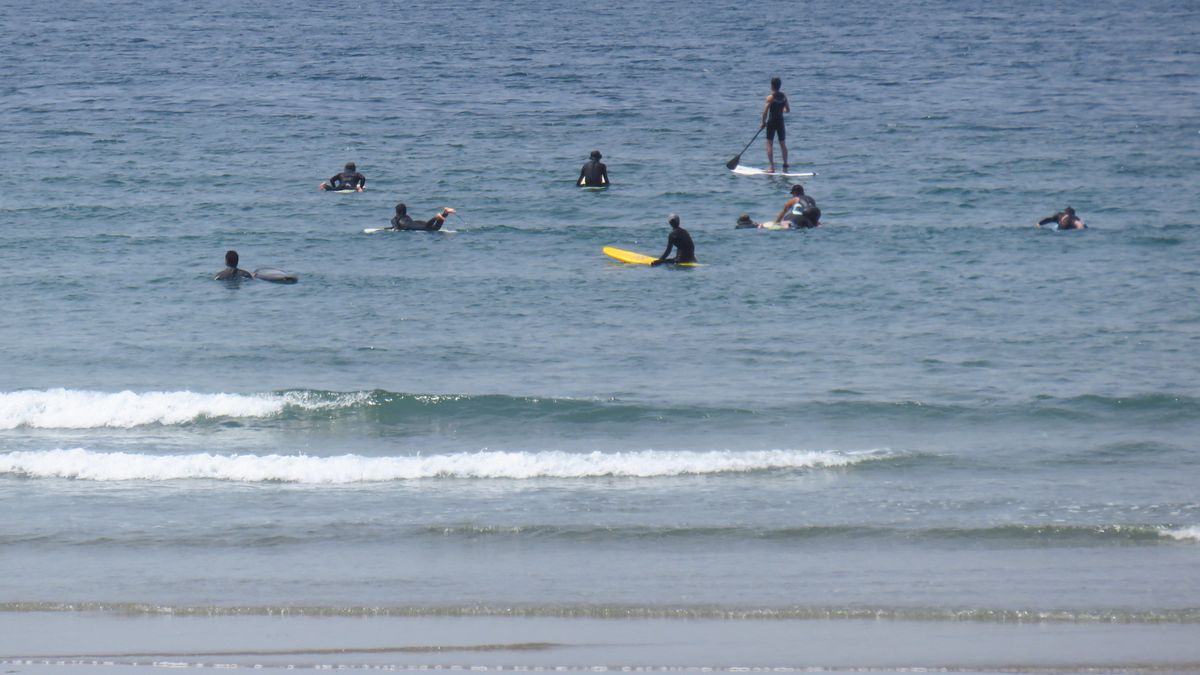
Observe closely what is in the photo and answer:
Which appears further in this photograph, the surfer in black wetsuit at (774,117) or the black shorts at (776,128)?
the black shorts at (776,128)

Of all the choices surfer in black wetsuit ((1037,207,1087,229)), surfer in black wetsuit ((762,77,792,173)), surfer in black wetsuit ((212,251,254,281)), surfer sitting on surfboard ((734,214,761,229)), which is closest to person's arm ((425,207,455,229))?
surfer in black wetsuit ((212,251,254,281))

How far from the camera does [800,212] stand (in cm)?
2830

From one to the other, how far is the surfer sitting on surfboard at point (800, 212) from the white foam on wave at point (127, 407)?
12.2 meters

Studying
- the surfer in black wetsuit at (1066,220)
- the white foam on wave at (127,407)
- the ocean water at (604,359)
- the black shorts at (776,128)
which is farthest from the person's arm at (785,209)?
the white foam on wave at (127,407)

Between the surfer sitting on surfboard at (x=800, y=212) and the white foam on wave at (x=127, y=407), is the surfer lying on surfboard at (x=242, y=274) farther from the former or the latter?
the surfer sitting on surfboard at (x=800, y=212)

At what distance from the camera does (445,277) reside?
25.3 metres

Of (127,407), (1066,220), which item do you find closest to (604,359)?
(127,407)

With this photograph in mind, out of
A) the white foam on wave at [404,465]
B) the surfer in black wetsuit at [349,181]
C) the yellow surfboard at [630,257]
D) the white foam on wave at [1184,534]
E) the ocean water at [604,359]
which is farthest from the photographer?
the surfer in black wetsuit at [349,181]

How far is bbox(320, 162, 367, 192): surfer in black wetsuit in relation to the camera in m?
32.3

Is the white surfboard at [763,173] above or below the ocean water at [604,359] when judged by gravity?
above

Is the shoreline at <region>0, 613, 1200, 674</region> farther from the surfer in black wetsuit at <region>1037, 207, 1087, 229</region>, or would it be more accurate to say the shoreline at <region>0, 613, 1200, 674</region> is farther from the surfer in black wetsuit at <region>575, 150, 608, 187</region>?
the surfer in black wetsuit at <region>575, 150, 608, 187</region>

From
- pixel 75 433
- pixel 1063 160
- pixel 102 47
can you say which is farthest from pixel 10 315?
pixel 102 47

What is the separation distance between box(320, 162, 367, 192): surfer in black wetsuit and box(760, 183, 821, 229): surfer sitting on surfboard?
10.2 meters

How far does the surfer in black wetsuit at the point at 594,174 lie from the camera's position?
32000 mm
